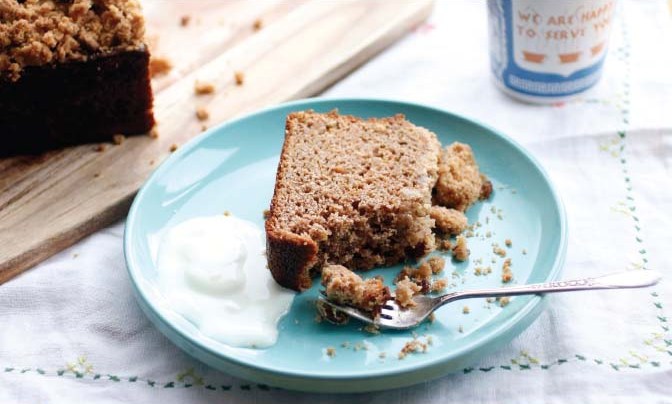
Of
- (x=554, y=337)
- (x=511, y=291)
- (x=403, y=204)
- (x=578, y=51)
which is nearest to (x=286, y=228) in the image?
(x=403, y=204)

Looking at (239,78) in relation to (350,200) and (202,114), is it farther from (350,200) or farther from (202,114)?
(350,200)

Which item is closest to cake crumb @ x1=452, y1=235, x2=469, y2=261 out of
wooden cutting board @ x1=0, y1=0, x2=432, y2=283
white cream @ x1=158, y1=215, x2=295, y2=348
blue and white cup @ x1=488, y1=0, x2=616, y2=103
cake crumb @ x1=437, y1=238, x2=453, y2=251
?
cake crumb @ x1=437, y1=238, x2=453, y2=251

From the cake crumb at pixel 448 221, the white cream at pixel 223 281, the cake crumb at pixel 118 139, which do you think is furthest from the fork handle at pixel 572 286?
the cake crumb at pixel 118 139

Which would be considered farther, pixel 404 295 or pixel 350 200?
pixel 350 200

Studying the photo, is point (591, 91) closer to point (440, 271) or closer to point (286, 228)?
point (440, 271)

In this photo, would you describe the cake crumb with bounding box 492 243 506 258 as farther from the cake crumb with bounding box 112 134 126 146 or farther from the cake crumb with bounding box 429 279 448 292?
the cake crumb with bounding box 112 134 126 146

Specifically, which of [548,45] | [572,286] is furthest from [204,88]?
[572,286]

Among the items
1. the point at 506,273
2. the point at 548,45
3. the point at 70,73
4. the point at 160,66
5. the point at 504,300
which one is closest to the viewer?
the point at 504,300
